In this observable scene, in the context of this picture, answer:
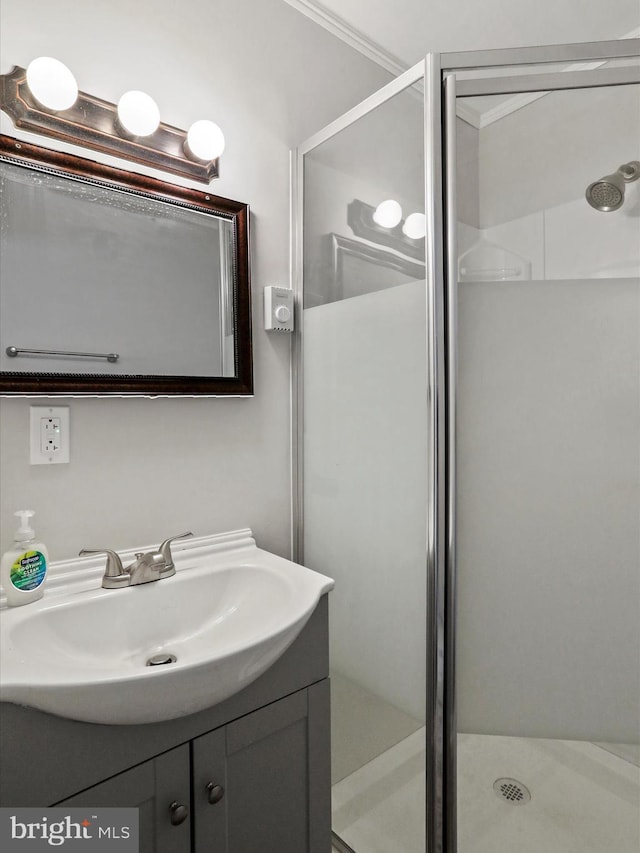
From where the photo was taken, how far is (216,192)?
1407 millimetres

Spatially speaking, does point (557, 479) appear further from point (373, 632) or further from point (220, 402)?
point (220, 402)

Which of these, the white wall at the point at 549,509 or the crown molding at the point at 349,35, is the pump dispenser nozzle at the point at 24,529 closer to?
the white wall at the point at 549,509

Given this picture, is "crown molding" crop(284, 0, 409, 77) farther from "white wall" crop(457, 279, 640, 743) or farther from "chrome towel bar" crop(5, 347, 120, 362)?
"chrome towel bar" crop(5, 347, 120, 362)

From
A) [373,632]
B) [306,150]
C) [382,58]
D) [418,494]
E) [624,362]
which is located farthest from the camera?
[382,58]

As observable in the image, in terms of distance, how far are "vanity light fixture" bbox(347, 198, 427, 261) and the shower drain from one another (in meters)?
1.27

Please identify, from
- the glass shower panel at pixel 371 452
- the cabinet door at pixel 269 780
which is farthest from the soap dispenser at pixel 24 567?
the glass shower panel at pixel 371 452

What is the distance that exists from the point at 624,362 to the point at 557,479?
11.5 inches

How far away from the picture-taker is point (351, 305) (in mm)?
1398

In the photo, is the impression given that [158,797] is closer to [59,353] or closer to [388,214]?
[59,353]

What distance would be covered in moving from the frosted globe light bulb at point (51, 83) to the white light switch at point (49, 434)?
0.68 meters

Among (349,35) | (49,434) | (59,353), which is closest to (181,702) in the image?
(49,434)

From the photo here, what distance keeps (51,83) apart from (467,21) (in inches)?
53.3

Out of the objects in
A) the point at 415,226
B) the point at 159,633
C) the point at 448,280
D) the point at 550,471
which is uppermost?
the point at 415,226

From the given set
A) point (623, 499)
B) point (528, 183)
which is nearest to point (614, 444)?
point (623, 499)
